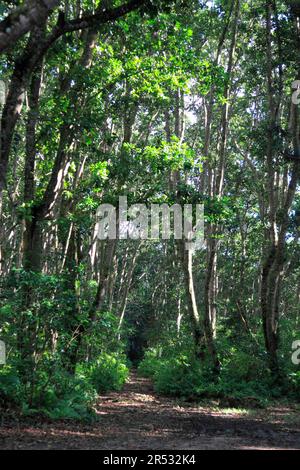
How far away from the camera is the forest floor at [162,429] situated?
735 centimetres

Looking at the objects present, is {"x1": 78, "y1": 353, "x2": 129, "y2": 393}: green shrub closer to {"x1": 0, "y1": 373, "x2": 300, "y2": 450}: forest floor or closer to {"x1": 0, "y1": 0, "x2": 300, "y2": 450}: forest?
{"x1": 0, "y1": 0, "x2": 300, "y2": 450}: forest

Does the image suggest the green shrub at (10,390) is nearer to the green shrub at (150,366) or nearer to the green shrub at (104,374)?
the green shrub at (104,374)

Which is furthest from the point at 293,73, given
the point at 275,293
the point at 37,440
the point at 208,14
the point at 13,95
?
the point at 37,440

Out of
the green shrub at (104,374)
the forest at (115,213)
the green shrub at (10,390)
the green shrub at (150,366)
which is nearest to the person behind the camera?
the forest at (115,213)

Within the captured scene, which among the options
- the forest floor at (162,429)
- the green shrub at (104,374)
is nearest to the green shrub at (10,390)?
the forest floor at (162,429)

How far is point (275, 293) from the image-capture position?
15.6 m

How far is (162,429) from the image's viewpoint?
935 centimetres

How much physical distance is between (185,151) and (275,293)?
22.4 ft

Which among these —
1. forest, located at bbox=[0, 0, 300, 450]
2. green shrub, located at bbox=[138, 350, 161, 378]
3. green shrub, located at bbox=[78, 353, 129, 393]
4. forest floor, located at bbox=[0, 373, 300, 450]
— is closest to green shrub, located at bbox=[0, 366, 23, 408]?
forest, located at bbox=[0, 0, 300, 450]

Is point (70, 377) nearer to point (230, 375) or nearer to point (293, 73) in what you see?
point (230, 375)

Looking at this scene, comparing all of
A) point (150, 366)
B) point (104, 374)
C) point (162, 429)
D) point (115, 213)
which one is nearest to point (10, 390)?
point (162, 429)

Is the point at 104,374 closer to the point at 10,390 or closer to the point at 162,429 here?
the point at 162,429

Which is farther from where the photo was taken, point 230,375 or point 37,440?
point 230,375

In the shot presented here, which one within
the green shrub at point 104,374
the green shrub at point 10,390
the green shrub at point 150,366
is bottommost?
the green shrub at point 150,366
